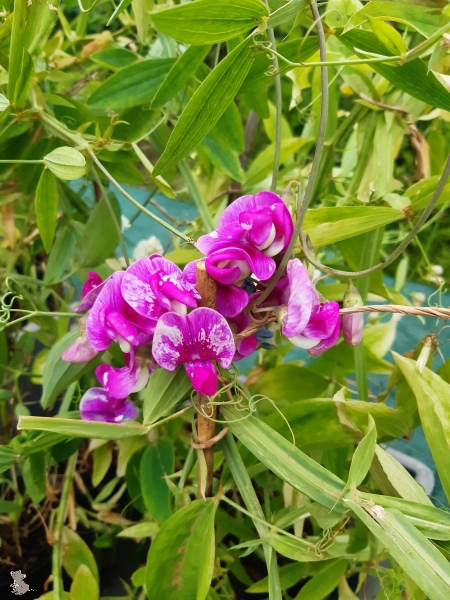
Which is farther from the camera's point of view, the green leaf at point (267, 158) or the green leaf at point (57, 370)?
the green leaf at point (267, 158)

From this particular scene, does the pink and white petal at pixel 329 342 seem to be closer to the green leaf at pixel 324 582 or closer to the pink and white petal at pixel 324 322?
the pink and white petal at pixel 324 322

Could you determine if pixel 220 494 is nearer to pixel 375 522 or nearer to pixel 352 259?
pixel 375 522

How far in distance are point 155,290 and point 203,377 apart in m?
0.06

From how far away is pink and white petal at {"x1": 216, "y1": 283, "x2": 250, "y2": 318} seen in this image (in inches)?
11.2

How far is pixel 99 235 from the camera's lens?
47 cm

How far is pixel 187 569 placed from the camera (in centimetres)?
34

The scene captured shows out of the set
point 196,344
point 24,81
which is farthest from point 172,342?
point 24,81

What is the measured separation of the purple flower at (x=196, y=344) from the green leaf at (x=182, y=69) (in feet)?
0.57

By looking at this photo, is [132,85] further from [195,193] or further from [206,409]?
[206,409]

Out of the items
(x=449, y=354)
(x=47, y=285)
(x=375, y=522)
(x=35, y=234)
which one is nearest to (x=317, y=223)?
(x=375, y=522)

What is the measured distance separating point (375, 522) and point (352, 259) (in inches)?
10.1

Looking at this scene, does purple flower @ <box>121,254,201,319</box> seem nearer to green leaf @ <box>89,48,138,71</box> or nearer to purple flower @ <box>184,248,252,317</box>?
purple flower @ <box>184,248,252,317</box>

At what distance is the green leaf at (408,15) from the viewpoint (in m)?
0.27

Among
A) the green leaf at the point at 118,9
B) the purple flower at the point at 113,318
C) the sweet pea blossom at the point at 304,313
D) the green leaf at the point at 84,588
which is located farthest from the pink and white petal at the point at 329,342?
the green leaf at the point at 84,588
